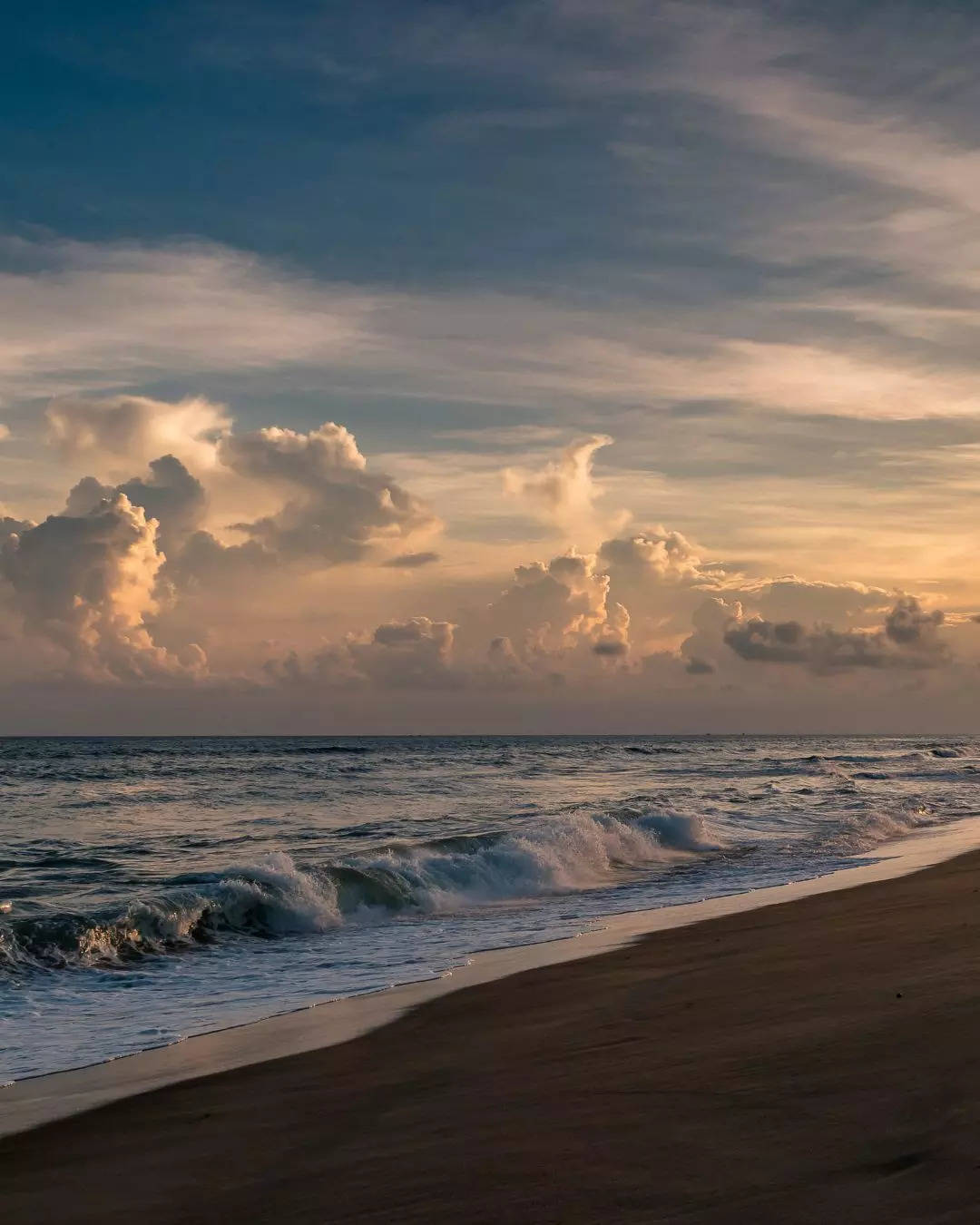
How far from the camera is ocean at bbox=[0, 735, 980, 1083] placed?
376 inches

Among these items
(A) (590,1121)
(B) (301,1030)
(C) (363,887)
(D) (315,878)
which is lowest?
(C) (363,887)

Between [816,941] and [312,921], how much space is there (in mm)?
6753

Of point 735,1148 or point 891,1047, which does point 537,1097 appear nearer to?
point 735,1148

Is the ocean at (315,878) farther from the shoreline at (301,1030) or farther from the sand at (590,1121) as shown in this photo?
the sand at (590,1121)

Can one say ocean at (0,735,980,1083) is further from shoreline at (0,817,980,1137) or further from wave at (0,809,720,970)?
shoreline at (0,817,980,1137)

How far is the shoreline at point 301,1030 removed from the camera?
6.29 metres

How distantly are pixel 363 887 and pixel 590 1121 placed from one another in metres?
11.2

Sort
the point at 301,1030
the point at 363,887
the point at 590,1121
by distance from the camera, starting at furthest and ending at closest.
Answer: the point at 363,887, the point at 301,1030, the point at 590,1121

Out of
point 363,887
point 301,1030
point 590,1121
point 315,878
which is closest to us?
point 590,1121

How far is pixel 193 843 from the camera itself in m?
21.8

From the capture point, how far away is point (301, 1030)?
25.4 feet

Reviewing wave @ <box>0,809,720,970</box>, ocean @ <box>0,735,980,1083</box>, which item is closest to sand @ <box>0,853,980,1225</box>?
ocean @ <box>0,735,980,1083</box>

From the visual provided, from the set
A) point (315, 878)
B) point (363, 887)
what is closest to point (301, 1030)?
point (315, 878)

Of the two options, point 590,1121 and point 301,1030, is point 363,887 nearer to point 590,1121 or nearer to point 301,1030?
point 301,1030
